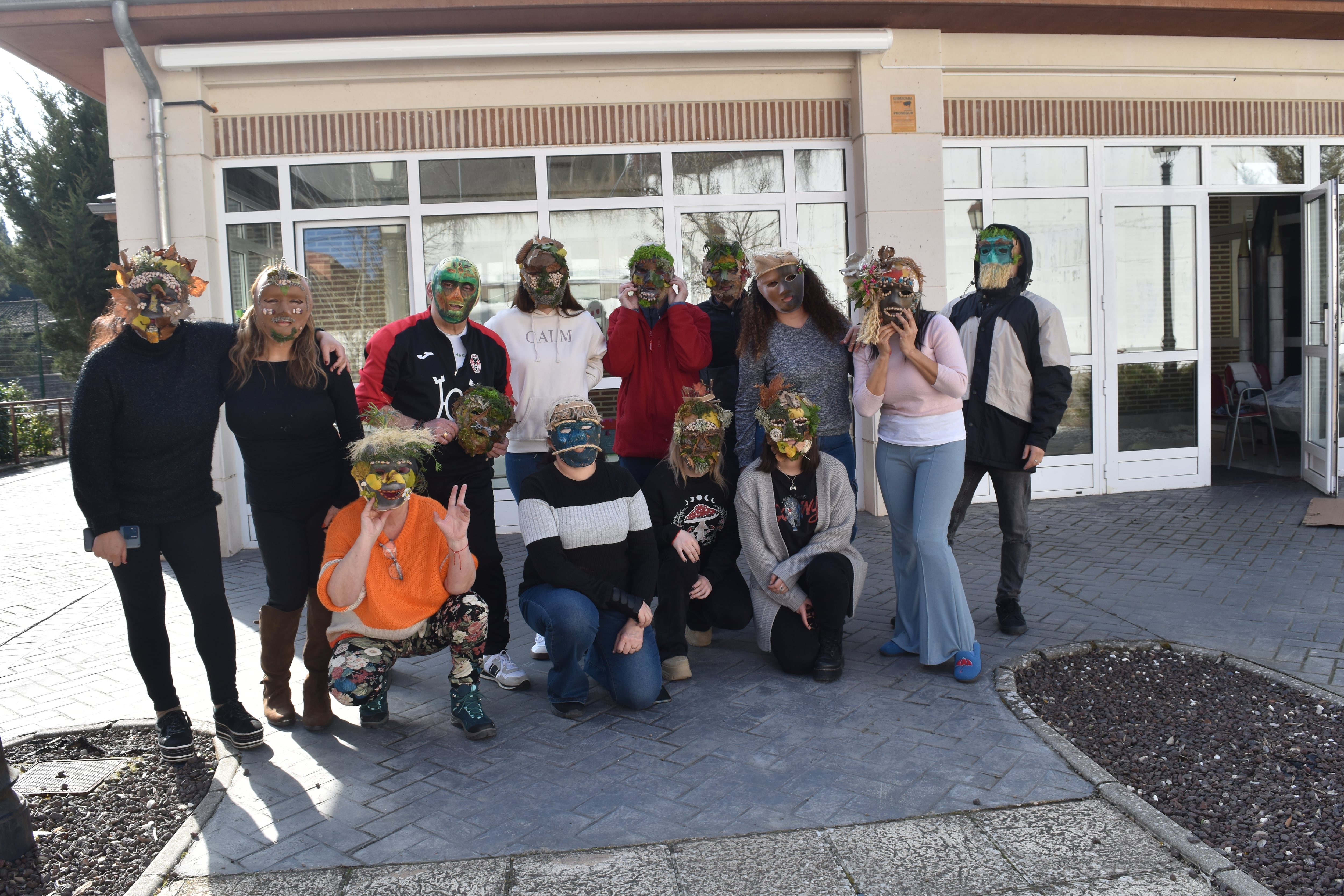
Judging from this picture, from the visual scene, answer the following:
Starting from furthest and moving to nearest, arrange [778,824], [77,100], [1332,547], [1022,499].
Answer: [77,100], [1332,547], [1022,499], [778,824]

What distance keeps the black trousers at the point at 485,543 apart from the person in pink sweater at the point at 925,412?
74.4 inches

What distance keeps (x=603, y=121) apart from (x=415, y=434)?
521 cm

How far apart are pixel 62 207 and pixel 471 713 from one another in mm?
23078

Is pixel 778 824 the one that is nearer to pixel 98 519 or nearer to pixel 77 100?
pixel 98 519

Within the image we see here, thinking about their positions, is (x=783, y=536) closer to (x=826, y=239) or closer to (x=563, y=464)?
(x=563, y=464)

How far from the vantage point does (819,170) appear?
8.72 metres

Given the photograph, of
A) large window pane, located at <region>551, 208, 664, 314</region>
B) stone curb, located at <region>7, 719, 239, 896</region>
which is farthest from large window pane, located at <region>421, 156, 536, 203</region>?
stone curb, located at <region>7, 719, 239, 896</region>

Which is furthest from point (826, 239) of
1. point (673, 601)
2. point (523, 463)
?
point (673, 601)

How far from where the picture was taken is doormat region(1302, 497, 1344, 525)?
7.68 meters

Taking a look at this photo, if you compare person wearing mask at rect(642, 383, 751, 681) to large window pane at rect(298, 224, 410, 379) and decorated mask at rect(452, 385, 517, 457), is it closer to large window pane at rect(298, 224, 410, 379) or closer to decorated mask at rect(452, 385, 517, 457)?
decorated mask at rect(452, 385, 517, 457)

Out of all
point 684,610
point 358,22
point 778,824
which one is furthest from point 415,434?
point 358,22

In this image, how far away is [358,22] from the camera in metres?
7.63

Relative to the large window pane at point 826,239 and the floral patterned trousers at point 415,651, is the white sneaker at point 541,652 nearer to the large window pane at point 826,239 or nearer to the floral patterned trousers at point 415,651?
the floral patterned trousers at point 415,651

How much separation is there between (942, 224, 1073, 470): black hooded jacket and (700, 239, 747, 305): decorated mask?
1286mm
